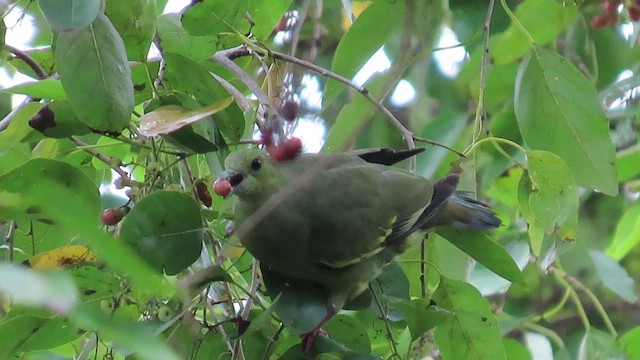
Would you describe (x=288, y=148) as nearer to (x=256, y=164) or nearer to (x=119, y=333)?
(x=256, y=164)

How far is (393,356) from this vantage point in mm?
1154

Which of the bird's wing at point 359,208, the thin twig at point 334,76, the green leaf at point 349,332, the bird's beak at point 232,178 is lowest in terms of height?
the bird's wing at point 359,208

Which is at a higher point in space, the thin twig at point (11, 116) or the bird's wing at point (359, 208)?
the thin twig at point (11, 116)

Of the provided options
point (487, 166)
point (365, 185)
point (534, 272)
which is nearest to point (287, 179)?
point (365, 185)

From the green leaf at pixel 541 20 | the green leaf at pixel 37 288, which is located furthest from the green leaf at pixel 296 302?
the green leaf at pixel 37 288

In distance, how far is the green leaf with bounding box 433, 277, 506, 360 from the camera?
1173 millimetres

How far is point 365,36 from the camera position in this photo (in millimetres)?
1420

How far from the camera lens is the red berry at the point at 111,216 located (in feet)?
3.65

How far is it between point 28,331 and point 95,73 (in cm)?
31

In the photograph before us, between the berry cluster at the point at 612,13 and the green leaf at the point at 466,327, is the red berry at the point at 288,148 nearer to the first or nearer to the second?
the green leaf at the point at 466,327

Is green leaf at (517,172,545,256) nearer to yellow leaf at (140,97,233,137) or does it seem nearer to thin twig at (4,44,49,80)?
yellow leaf at (140,97,233,137)

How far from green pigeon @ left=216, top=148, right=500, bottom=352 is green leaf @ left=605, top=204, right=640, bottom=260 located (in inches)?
19.6

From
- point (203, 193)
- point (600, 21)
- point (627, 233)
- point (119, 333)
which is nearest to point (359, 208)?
point (203, 193)

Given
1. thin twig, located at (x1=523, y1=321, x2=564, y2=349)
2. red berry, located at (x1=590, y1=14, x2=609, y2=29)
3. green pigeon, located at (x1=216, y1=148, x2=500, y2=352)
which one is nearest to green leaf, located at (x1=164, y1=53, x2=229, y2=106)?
green pigeon, located at (x1=216, y1=148, x2=500, y2=352)
